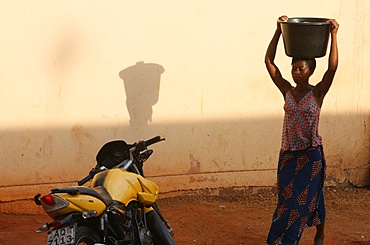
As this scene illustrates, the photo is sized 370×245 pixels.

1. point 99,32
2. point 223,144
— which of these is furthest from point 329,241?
point 99,32

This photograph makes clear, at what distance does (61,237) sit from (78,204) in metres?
0.20

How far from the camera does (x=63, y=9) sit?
23.1ft

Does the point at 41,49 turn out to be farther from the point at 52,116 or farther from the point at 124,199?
the point at 124,199

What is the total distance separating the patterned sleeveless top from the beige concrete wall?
1.94 meters

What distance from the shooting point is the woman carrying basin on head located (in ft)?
19.0

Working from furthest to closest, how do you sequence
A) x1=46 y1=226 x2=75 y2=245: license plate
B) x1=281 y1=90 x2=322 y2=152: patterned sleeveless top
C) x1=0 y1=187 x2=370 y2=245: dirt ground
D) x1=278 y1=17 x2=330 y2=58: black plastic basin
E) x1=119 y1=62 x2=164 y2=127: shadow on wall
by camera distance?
1. x1=119 y1=62 x2=164 y2=127: shadow on wall
2. x1=0 y1=187 x2=370 y2=245: dirt ground
3. x1=281 y1=90 x2=322 y2=152: patterned sleeveless top
4. x1=278 y1=17 x2=330 y2=58: black plastic basin
5. x1=46 y1=226 x2=75 y2=245: license plate

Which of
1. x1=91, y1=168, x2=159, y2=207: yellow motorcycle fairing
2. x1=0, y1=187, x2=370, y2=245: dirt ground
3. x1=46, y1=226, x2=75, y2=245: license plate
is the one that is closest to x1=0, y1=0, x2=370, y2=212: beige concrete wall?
x1=0, y1=187, x2=370, y2=245: dirt ground

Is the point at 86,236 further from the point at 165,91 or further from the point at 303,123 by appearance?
the point at 165,91

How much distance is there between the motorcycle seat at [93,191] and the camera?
14.8ft

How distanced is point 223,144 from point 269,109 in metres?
0.57

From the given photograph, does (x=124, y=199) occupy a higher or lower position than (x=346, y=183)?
higher

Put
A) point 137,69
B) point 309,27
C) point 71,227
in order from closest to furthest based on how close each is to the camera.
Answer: point 71,227
point 309,27
point 137,69

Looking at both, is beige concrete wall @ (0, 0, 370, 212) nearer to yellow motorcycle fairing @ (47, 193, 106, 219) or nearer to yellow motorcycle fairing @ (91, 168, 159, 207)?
yellow motorcycle fairing @ (91, 168, 159, 207)

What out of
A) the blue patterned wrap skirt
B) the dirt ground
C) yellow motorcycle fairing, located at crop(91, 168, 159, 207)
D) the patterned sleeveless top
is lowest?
the dirt ground
